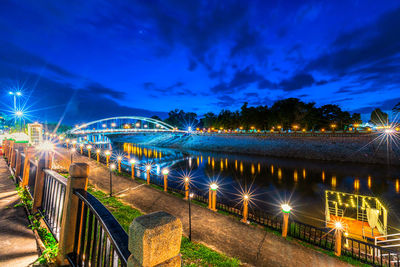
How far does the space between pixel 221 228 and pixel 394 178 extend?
35.9 meters

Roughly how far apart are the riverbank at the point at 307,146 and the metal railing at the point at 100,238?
50059 mm

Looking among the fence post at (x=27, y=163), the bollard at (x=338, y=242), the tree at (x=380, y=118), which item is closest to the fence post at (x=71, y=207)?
the fence post at (x=27, y=163)

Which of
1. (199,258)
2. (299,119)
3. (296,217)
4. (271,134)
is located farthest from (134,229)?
(299,119)

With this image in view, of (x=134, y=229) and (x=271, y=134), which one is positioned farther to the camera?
(x=271, y=134)

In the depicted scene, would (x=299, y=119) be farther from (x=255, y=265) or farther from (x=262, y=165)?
(x=255, y=265)

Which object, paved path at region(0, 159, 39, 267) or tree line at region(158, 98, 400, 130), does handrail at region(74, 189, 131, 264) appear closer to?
paved path at region(0, 159, 39, 267)

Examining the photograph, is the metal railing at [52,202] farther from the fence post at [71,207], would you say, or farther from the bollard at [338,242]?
the bollard at [338,242]

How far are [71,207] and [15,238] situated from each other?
247 cm

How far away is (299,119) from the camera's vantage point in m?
59.8

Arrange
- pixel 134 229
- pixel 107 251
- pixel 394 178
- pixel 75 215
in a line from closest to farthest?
pixel 134 229, pixel 107 251, pixel 75 215, pixel 394 178

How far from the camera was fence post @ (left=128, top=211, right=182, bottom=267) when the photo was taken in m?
1.42

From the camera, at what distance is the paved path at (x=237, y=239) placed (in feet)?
24.7

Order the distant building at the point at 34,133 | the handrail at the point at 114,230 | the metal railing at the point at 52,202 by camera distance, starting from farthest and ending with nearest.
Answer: the distant building at the point at 34,133 → the metal railing at the point at 52,202 → the handrail at the point at 114,230

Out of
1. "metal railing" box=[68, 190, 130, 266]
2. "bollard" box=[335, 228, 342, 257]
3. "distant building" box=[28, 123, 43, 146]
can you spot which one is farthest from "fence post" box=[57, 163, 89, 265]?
"distant building" box=[28, 123, 43, 146]
